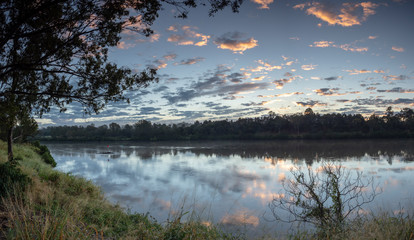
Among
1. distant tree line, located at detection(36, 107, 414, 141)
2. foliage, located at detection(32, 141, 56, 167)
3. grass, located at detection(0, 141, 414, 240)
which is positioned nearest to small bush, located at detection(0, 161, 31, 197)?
grass, located at detection(0, 141, 414, 240)

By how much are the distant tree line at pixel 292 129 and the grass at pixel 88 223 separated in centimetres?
7937

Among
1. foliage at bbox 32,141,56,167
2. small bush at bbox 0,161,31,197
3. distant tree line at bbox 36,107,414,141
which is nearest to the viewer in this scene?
small bush at bbox 0,161,31,197

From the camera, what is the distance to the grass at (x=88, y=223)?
146 inches

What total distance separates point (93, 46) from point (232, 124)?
3928 inches

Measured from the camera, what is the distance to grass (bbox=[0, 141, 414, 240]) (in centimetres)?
371

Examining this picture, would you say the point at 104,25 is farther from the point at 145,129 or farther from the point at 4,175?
the point at 145,129

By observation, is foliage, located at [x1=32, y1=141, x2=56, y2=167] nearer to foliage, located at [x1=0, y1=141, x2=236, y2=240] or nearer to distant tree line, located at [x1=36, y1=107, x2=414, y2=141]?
foliage, located at [x1=0, y1=141, x2=236, y2=240]

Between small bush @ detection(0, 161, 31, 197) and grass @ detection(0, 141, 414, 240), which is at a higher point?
small bush @ detection(0, 161, 31, 197)

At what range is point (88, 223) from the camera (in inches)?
277

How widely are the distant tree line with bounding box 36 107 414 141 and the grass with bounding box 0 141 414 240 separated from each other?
79.4 meters

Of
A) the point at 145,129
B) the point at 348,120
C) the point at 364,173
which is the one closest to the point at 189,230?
the point at 364,173

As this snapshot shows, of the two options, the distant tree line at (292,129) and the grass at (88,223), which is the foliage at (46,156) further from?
the distant tree line at (292,129)

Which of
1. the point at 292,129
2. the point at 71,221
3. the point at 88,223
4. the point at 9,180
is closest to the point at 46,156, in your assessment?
the point at 9,180

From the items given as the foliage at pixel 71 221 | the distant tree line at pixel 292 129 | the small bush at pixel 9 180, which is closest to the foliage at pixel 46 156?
the foliage at pixel 71 221
